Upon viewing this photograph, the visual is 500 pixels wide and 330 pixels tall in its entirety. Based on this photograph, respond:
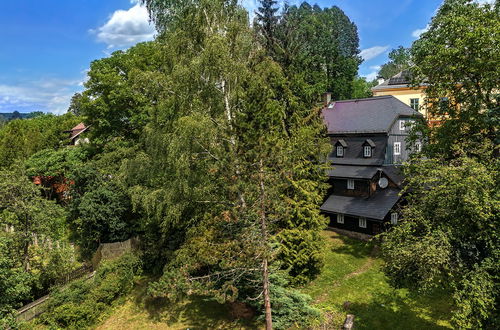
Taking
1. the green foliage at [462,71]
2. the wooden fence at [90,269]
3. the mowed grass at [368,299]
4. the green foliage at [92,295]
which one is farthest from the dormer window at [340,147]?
the green foliage at [92,295]

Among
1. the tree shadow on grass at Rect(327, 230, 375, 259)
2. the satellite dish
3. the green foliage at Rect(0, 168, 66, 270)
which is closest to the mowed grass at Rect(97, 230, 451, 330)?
the tree shadow on grass at Rect(327, 230, 375, 259)

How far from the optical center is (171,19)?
1112 inches

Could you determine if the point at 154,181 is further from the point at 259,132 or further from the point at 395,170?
the point at 395,170

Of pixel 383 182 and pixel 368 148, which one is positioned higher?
pixel 368 148

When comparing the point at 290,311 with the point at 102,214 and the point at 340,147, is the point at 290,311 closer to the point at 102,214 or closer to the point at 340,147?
the point at 102,214

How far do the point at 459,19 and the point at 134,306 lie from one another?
2893cm

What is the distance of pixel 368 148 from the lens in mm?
29922

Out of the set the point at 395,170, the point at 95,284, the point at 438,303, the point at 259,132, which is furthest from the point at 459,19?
the point at 95,284

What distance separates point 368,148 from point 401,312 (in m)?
16.0

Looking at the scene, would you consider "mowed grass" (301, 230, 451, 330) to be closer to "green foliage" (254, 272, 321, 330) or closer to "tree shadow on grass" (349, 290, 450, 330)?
"tree shadow on grass" (349, 290, 450, 330)

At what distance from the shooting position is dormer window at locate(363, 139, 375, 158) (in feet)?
96.5

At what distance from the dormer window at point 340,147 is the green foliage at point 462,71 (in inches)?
379

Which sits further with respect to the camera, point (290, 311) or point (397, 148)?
point (397, 148)

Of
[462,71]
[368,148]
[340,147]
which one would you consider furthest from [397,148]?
[462,71]
